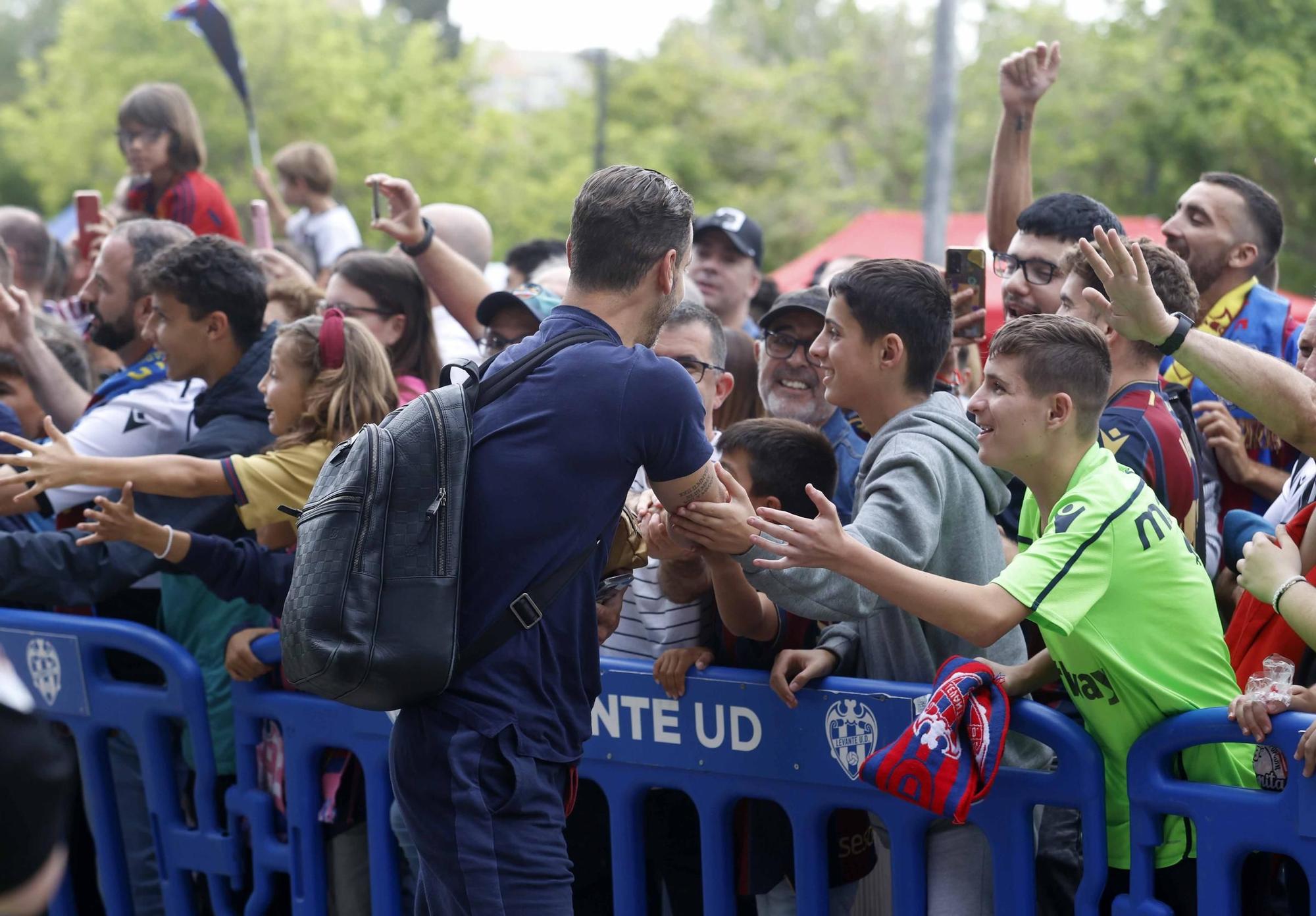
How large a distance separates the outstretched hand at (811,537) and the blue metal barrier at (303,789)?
1.49 m

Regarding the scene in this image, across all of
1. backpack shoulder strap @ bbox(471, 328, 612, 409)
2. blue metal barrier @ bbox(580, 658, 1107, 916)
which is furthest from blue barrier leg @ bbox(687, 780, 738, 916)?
backpack shoulder strap @ bbox(471, 328, 612, 409)

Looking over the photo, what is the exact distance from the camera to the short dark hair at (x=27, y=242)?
7516 millimetres

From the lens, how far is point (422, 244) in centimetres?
516

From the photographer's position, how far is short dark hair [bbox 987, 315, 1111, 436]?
3014 mm

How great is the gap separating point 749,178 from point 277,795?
1322 inches

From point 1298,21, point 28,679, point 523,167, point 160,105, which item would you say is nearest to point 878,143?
point 523,167

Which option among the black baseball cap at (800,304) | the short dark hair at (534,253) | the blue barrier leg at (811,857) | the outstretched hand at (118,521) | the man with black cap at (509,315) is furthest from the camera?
the short dark hair at (534,253)

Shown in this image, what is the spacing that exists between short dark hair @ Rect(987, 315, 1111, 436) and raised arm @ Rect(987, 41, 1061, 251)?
6.23 ft

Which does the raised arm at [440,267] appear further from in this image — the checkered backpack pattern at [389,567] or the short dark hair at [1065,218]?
the checkered backpack pattern at [389,567]

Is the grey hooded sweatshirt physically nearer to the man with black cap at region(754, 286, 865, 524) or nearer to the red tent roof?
the man with black cap at region(754, 286, 865, 524)

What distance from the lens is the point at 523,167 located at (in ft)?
122

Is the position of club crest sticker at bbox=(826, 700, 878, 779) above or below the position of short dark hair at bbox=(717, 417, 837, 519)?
below

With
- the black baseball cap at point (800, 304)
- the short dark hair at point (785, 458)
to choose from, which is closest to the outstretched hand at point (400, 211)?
Result: the black baseball cap at point (800, 304)

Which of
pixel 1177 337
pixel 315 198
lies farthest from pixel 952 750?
pixel 315 198
